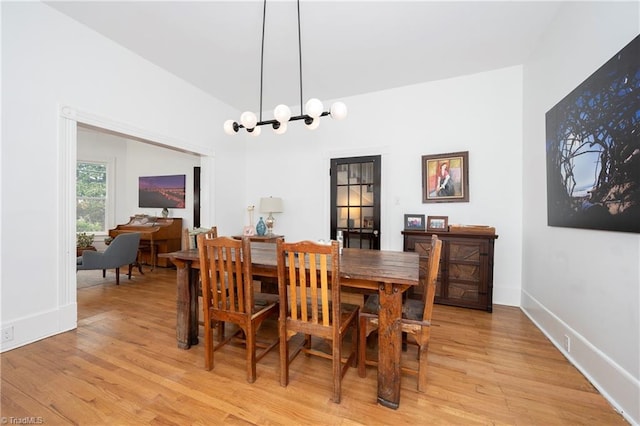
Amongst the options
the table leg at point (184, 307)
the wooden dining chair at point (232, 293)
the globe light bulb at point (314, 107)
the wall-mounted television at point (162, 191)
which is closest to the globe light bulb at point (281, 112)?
the globe light bulb at point (314, 107)

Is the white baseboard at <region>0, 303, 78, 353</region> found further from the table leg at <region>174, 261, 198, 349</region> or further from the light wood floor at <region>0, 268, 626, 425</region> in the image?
the table leg at <region>174, 261, 198, 349</region>

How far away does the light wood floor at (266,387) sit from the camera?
141 centimetres

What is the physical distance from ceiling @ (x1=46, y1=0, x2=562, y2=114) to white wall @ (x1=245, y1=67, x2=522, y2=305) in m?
0.28

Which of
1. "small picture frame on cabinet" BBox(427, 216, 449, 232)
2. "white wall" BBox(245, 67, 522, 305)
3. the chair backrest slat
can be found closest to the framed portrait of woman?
"white wall" BBox(245, 67, 522, 305)

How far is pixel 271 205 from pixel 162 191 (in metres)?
3.01

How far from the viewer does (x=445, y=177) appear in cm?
336

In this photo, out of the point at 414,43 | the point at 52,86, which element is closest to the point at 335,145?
the point at 414,43

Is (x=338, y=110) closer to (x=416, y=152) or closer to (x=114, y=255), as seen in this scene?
(x=416, y=152)

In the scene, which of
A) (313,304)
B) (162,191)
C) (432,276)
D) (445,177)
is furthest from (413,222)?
(162,191)

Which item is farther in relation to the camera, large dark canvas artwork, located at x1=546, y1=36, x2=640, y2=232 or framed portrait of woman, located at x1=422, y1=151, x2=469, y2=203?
framed portrait of woman, located at x1=422, y1=151, x2=469, y2=203

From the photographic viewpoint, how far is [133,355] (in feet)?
6.57

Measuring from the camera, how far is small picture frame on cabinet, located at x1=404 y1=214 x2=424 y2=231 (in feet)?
11.1

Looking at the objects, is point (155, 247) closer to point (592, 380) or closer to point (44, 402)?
point (44, 402)

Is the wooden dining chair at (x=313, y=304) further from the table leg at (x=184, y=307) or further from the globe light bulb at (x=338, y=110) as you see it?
the globe light bulb at (x=338, y=110)
